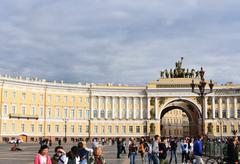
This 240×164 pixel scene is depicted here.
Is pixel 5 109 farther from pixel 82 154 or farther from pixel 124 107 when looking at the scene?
pixel 82 154

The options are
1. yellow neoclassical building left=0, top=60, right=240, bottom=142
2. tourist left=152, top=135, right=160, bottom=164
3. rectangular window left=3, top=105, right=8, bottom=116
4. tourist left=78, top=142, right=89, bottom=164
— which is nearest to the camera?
tourist left=78, top=142, right=89, bottom=164

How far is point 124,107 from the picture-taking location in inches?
3824

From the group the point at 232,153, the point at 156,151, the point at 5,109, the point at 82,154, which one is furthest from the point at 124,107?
the point at 82,154

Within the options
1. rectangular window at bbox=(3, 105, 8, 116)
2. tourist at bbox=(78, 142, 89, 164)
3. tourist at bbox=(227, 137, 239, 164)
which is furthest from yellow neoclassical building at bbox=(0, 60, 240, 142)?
tourist at bbox=(78, 142, 89, 164)

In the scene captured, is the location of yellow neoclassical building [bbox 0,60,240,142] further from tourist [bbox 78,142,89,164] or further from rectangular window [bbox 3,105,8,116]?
tourist [bbox 78,142,89,164]

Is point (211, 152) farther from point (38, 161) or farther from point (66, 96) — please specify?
point (66, 96)

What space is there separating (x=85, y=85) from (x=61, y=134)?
13469 millimetres

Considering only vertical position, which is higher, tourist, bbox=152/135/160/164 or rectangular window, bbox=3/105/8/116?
rectangular window, bbox=3/105/8/116

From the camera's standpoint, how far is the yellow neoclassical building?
89875 millimetres

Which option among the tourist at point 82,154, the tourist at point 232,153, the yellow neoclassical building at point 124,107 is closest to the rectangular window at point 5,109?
the yellow neoclassical building at point 124,107

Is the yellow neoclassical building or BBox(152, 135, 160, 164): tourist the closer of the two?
BBox(152, 135, 160, 164): tourist

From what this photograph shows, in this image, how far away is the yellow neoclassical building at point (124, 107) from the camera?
3538 inches

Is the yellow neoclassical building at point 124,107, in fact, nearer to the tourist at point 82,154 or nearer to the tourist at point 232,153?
the tourist at point 232,153

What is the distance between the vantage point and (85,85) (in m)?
96.2
